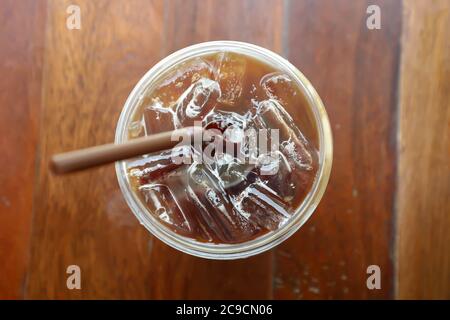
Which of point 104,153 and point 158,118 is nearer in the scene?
point 104,153

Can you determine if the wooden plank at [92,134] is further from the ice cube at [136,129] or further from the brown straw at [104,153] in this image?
the brown straw at [104,153]

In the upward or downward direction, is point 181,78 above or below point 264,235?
above

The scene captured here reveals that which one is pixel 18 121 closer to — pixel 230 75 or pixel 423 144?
pixel 230 75

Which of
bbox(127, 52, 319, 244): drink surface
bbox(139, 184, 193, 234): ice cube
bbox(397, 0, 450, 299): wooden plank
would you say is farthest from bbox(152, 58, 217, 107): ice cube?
bbox(397, 0, 450, 299): wooden plank

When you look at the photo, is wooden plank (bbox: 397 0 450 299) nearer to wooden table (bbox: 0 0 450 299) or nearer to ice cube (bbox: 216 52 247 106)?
wooden table (bbox: 0 0 450 299)

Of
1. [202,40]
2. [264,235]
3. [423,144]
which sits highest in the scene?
[202,40]

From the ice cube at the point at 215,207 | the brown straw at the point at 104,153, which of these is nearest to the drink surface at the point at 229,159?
the ice cube at the point at 215,207

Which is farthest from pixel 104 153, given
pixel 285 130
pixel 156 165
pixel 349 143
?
pixel 349 143
